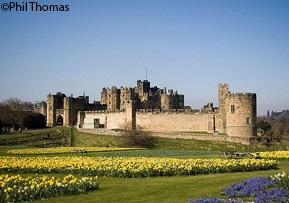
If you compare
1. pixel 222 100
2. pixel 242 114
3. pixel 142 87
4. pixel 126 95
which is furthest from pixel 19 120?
pixel 242 114

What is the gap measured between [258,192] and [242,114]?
43.7 meters

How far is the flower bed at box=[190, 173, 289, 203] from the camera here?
43.7ft

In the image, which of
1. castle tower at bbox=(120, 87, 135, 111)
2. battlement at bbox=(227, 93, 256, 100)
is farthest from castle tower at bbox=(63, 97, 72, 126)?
battlement at bbox=(227, 93, 256, 100)

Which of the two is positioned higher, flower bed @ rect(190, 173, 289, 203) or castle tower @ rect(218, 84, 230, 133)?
castle tower @ rect(218, 84, 230, 133)

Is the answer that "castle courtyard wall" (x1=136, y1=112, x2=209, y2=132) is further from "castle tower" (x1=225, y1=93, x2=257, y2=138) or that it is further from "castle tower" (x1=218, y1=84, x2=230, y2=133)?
"castle tower" (x1=225, y1=93, x2=257, y2=138)

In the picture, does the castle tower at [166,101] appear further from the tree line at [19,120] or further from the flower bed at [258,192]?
the flower bed at [258,192]

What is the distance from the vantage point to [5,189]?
49.9 ft

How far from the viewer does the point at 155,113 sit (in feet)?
259

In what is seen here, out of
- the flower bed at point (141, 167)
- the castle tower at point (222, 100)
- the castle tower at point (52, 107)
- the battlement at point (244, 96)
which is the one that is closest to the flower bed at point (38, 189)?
the flower bed at point (141, 167)

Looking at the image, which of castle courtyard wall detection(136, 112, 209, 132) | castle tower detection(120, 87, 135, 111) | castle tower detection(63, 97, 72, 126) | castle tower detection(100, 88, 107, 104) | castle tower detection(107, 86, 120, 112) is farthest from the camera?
castle tower detection(100, 88, 107, 104)

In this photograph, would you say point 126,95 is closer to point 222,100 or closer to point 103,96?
point 103,96

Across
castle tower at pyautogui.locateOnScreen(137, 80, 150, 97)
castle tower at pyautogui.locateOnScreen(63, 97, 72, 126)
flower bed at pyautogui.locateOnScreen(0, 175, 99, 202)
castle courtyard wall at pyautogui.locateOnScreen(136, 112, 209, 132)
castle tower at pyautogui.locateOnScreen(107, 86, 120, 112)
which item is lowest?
flower bed at pyautogui.locateOnScreen(0, 175, 99, 202)

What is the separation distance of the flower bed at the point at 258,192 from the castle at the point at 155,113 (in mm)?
41290

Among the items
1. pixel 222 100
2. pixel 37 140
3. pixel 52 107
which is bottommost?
pixel 37 140
